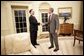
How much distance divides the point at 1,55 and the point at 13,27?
29cm

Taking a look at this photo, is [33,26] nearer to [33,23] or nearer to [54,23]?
[33,23]

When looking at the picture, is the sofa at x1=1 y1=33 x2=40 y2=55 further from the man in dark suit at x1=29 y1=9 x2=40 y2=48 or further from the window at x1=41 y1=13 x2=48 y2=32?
the window at x1=41 y1=13 x2=48 y2=32

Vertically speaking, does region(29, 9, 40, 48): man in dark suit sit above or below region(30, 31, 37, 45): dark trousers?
above

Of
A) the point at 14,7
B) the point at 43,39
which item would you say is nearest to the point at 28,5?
the point at 14,7

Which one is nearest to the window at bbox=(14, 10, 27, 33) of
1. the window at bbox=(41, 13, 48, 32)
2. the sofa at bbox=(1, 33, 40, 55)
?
the sofa at bbox=(1, 33, 40, 55)

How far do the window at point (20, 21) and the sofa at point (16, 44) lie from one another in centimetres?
5

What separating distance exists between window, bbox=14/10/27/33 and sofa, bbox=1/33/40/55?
0.17 feet

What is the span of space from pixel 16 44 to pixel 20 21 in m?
0.22

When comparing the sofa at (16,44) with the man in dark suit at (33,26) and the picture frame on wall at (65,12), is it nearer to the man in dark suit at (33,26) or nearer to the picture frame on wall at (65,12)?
the man in dark suit at (33,26)

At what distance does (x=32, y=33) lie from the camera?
1357mm

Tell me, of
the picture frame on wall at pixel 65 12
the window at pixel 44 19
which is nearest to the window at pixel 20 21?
the window at pixel 44 19

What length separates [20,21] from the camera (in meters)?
1.33

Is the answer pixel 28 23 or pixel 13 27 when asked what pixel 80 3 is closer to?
pixel 28 23

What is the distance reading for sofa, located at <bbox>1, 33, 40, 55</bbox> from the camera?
132 centimetres
